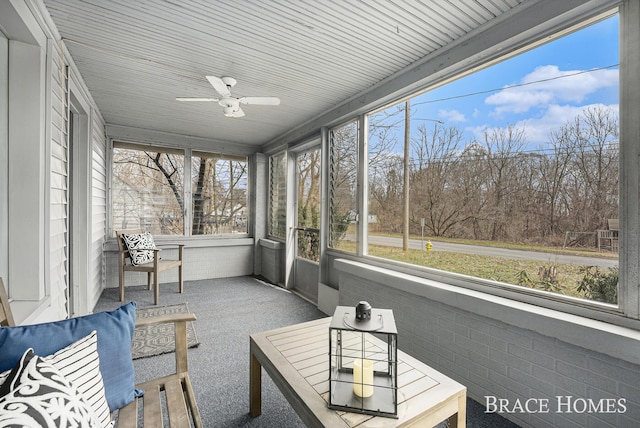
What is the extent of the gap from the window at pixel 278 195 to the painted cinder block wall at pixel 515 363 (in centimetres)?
279

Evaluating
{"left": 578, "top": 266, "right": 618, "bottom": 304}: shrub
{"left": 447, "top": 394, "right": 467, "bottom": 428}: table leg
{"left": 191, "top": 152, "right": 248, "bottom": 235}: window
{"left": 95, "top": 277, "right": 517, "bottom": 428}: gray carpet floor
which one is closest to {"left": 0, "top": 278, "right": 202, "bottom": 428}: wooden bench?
{"left": 95, "top": 277, "right": 517, "bottom": 428}: gray carpet floor

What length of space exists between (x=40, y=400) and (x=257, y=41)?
7.60ft

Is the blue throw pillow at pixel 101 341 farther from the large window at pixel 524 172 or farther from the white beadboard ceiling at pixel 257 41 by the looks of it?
the large window at pixel 524 172

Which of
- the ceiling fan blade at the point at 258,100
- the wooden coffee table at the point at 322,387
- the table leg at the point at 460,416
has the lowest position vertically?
the table leg at the point at 460,416

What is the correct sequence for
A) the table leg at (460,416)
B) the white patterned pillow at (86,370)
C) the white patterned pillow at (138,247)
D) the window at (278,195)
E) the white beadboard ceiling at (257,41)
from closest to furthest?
the white patterned pillow at (86,370) → the table leg at (460,416) → the white beadboard ceiling at (257,41) → the white patterned pillow at (138,247) → the window at (278,195)

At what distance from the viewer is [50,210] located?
6.48 feet

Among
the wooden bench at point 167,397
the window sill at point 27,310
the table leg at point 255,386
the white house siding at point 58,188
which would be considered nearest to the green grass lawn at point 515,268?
the table leg at point 255,386

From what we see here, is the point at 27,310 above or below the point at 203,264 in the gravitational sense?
above

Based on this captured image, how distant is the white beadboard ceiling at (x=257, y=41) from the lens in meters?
1.87

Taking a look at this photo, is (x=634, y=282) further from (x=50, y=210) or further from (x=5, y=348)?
(x=50, y=210)

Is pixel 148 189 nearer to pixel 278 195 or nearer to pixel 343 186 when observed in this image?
pixel 278 195

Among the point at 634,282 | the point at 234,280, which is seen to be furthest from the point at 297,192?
the point at 634,282

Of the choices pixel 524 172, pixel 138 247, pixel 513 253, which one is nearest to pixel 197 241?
pixel 138 247

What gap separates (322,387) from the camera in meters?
1.30
